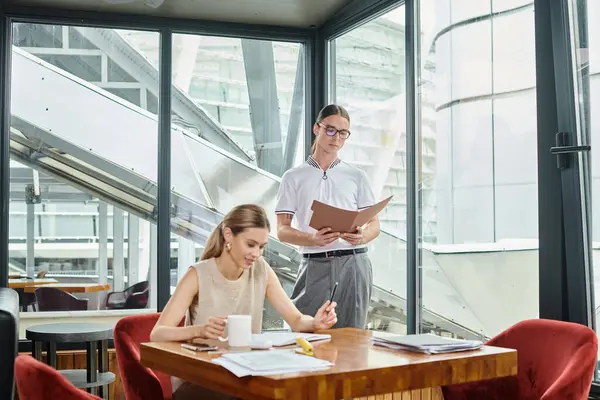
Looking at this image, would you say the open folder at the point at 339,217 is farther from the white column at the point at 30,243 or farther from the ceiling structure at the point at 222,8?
the white column at the point at 30,243

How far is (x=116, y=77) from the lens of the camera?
503 centimetres

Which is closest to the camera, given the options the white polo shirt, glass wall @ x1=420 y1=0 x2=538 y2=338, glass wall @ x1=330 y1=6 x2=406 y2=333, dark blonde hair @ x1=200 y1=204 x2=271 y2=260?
dark blonde hair @ x1=200 y1=204 x2=271 y2=260

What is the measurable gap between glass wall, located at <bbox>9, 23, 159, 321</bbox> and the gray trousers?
1703 mm

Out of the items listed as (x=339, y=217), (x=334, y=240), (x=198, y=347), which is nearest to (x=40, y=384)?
(x=198, y=347)

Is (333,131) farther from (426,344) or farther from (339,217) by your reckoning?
(426,344)

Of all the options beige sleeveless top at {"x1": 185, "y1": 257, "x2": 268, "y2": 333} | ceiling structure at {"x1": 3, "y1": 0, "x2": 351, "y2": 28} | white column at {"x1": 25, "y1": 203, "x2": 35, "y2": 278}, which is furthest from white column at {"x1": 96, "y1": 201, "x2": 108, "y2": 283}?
beige sleeveless top at {"x1": 185, "y1": 257, "x2": 268, "y2": 333}

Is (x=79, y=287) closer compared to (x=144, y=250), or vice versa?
(x=79, y=287)

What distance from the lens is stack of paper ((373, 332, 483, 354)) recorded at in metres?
2.33

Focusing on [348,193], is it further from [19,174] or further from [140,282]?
[19,174]

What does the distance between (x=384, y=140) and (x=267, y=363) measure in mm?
2697

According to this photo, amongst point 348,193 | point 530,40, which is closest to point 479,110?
point 530,40

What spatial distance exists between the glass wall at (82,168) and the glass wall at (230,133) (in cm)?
20

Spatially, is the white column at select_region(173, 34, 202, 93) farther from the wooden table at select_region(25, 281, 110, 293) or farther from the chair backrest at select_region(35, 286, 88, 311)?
the chair backrest at select_region(35, 286, 88, 311)

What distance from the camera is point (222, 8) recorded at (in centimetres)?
495
